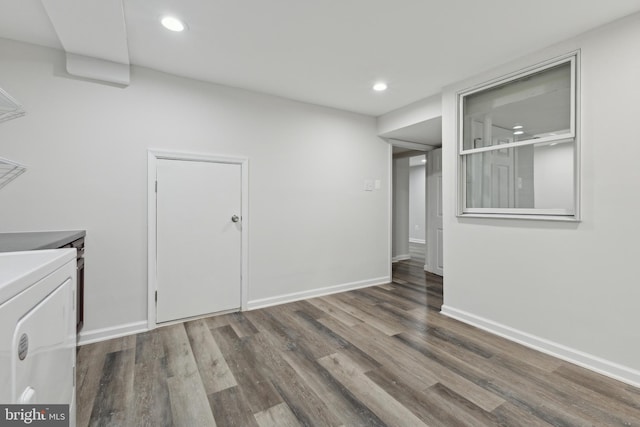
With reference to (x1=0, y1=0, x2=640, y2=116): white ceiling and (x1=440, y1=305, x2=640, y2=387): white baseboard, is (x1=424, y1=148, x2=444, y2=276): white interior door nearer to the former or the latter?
(x1=440, y1=305, x2=640, y2=387): white baseboard

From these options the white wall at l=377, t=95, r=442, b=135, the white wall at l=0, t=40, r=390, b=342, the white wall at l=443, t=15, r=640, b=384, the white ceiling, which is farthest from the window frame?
the white wall at l=0, t=40, r=390, b=342

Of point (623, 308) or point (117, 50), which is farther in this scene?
point (117, 50)

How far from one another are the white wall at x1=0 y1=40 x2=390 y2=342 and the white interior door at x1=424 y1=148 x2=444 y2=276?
1333 millimetres

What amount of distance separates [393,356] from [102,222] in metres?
2.60

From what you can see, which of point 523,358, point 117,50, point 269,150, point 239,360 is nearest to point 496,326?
point 523,358

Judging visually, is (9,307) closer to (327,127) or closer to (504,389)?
(504,389)

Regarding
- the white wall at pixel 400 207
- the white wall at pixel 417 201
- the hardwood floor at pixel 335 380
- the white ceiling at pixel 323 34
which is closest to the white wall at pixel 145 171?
the white ceiling at pixel 323 34

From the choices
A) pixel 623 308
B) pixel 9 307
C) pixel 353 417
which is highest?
pixel 9 307

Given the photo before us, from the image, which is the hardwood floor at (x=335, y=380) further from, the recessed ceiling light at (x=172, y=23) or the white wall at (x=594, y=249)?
the recessed ceiling light at (x=172, y=23)

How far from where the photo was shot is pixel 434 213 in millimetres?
4801

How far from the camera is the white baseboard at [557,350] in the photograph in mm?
1892

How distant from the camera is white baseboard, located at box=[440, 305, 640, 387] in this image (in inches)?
74.5

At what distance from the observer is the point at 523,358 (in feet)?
7.09

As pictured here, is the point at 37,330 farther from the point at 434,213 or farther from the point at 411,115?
the point at 434,213
